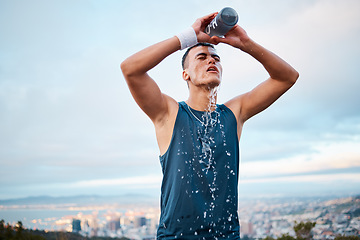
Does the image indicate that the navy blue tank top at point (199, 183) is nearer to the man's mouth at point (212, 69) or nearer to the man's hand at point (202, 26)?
the man's mouth at point (212, 69)

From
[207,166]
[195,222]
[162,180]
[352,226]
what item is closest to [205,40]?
[207,166]

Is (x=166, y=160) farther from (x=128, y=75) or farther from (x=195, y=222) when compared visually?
(x=128, y=75)

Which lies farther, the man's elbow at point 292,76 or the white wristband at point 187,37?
the man's elbow at point 292,76

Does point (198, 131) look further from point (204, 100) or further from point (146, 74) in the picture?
point (146, 74)

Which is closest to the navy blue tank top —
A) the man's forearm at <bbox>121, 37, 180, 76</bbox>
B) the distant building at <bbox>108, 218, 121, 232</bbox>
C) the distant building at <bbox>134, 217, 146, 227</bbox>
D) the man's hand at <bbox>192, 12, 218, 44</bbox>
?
the man's forearm at <bbox>121, 37, 180, 76</bbox>

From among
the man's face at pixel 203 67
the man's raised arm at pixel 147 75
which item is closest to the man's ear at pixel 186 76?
the man's face at pixel 203 67

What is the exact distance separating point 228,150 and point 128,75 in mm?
858

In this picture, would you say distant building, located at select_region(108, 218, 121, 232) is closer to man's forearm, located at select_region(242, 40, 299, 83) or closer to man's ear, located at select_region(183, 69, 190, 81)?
man's ear, located at select_region(183, 69, 190, 81)

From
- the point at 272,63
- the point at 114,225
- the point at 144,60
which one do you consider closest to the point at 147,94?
the point at 144,60

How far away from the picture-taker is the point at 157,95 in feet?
7.13

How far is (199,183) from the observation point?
2.08 m

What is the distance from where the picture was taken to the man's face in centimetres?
237

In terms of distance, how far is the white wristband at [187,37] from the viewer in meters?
2.13

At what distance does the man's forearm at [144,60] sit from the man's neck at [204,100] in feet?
1.64
